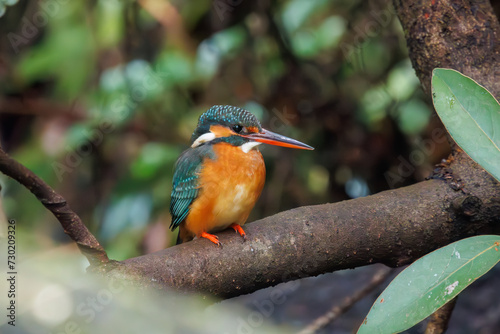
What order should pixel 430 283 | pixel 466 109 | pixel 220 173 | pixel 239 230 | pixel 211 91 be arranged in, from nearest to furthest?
pixel 430 283
pixel 466 109
pixel 239 230
pixel 220 173
pixel 211 91

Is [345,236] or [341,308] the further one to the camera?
[341,308]

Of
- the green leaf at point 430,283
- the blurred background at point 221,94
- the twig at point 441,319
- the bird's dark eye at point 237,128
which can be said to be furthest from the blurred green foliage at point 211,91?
the green leaf at point 430,283

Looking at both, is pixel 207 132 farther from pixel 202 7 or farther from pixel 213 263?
pixel 202 7

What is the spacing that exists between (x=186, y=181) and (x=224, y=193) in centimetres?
16

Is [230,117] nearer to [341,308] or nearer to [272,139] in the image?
[272,139]

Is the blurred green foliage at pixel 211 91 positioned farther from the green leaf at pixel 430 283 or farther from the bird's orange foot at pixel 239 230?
the green leaf at pixel 430 283

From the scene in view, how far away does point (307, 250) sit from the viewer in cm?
172

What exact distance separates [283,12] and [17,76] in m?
1.68

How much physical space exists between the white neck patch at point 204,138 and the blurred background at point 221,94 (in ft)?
2.54

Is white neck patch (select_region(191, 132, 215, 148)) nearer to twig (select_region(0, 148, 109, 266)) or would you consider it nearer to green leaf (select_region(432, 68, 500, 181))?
twig (select_region(0, 148, 109, 266))

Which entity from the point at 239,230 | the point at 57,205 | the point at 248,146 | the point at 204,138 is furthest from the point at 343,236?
the point at 57,205

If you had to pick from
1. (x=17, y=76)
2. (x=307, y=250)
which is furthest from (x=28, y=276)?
(x=17, y=76)

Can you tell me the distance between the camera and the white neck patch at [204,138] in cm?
226

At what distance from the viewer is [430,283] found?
124cm
